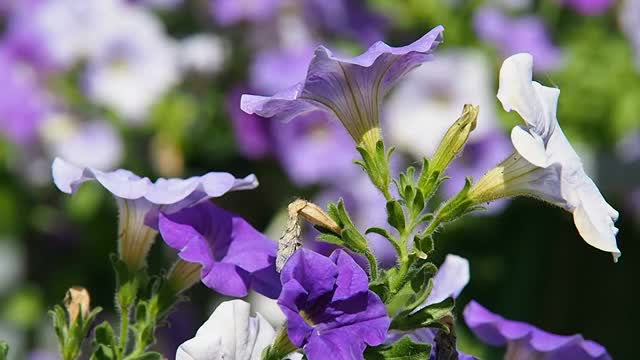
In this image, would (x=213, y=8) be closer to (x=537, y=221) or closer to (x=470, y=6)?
(x=470, y=6)

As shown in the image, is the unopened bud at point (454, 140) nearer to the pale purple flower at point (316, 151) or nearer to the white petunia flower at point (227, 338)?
the white petunia flower at point (227, 338)

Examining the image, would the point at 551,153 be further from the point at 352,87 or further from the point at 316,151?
the point at 316,151

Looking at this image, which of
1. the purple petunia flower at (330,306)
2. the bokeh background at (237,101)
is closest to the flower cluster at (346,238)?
the purple petunia flower at (330,306)

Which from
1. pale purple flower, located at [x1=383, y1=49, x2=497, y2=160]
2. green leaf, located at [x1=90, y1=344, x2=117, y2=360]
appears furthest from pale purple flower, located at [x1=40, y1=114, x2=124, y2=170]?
green leaf, located at [x1=90, y1=344, x2=117, y2=360]

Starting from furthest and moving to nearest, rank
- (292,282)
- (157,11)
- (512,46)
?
(157,11), (512,46), (292,282)

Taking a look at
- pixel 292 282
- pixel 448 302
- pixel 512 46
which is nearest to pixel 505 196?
pixel 448 302

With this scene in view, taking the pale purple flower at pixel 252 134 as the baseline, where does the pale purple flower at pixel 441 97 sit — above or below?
above
